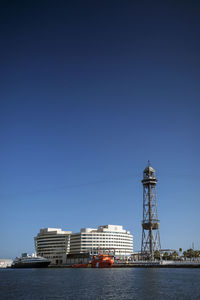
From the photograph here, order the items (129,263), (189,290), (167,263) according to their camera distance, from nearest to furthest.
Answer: (189,290), (167,263), (129,263)

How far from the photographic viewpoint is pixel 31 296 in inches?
2434

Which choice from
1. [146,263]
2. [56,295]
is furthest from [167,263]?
[56,295]

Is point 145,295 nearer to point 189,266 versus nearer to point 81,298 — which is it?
point 81,298

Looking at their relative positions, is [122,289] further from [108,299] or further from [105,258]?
[105,258]

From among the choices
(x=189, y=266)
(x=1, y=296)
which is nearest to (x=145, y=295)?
(x=1, y=296)

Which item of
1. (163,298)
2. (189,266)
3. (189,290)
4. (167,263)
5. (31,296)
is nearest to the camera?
(163,298)

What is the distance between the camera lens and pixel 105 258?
641ft

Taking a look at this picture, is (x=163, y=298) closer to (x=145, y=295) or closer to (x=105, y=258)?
(x=145, y=295)

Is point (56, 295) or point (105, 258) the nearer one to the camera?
point (56, 295)

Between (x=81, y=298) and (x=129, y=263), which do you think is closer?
(x=81, y=298)

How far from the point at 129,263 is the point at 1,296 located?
14181cm

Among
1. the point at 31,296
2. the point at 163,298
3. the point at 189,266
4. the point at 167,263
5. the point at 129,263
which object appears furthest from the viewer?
the point at 129,263

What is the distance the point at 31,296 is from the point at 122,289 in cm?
1909

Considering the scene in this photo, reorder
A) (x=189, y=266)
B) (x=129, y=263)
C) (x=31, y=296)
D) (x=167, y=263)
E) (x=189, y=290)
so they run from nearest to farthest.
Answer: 1. (x=31, y=296)
2. (x=189, y=290)
3. (x=189, y=266)
4. (x=167, y=263)
5. (x=129, y=263)
